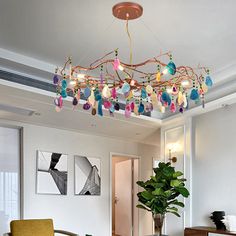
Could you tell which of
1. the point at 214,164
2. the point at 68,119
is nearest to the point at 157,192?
the point at 214,164

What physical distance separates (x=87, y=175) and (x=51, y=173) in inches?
34.2

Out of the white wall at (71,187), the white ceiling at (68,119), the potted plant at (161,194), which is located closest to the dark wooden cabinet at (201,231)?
the potted plant at (161,194)

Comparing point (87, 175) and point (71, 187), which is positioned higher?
point (87, 175)

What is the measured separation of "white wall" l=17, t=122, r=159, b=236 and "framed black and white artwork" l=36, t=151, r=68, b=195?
0.09 m

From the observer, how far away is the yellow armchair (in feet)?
13.8

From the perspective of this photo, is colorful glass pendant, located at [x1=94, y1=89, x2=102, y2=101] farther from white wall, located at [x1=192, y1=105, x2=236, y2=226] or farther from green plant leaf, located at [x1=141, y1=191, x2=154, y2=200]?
white wall, located at [x1=192, y1=105, x2=236, y2=226]

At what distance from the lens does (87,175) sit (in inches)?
260

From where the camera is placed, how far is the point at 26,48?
3.90 meters

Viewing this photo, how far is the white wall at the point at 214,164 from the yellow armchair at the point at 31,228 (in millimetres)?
2411

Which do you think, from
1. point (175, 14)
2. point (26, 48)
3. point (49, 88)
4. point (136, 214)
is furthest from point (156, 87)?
point (136, 214)

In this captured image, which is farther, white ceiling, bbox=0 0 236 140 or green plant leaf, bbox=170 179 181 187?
green plant leaf, bbox=170 179 181 187

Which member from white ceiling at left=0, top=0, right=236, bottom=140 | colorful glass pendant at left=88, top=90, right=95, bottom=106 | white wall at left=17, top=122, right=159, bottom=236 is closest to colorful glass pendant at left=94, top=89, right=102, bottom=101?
colorful glass pendant at left=88, top=90, right=95, bottom=106

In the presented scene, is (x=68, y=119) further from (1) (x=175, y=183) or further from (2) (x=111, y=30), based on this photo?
(1) (x=175, y=183)

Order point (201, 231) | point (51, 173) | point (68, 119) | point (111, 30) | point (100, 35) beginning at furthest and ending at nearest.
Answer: point (51, 173) → point (68, 119) → point (201, 231) → point (100, 35) → point (111, 30)
